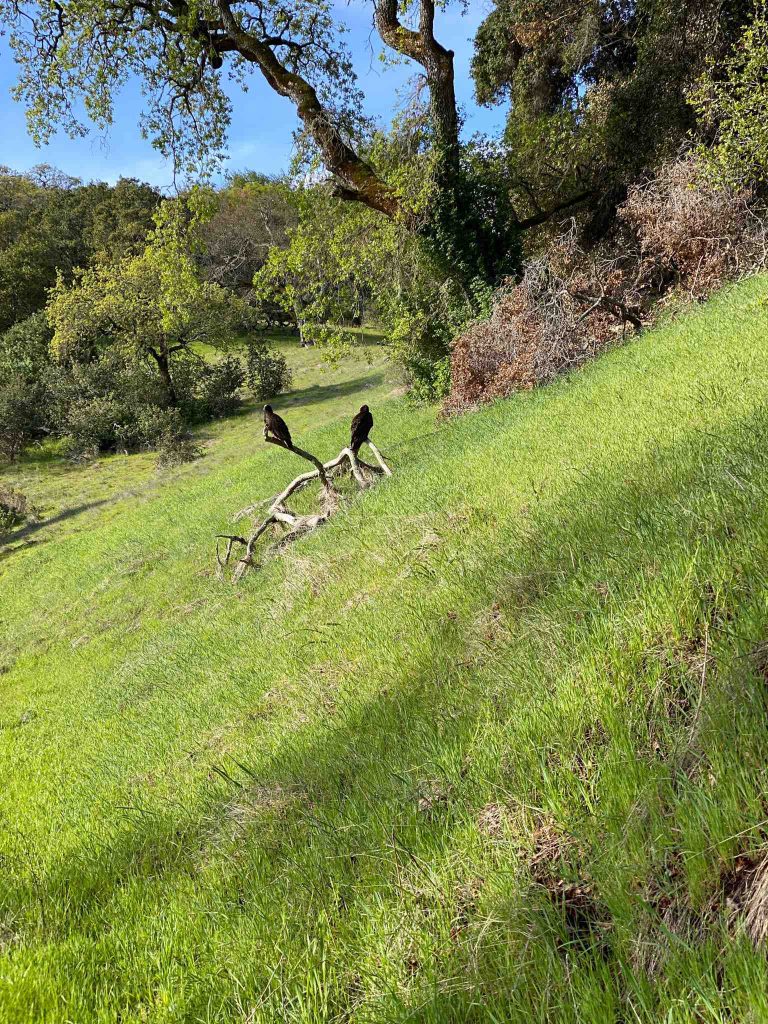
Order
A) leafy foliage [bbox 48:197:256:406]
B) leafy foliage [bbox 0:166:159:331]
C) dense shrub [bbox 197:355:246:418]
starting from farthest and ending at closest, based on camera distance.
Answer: leafy foliage [bbox 0:166:159:331]
dense shrub [bbox 197:355:246:418]
leafy foliage [bbox 48:197:256:406]

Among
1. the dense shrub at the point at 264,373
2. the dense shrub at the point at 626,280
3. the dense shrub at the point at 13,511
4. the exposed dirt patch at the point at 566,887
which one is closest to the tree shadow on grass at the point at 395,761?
A: the exposed dirt patch at the point at 566,887

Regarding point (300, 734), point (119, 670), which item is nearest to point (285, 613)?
point (300, 734)

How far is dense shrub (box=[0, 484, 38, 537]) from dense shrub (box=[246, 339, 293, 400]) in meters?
17.3

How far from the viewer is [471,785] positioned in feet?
7.57

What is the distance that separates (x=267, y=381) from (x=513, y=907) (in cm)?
3918

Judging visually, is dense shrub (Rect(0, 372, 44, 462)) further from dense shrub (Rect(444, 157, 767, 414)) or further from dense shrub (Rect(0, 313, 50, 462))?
dense shrub (Rect(444, 157, 767, 414))

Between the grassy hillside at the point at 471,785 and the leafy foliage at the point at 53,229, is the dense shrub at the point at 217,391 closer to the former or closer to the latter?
the leafy foliage at the point at 53,229

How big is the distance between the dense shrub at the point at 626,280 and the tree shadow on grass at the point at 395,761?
8.84 m

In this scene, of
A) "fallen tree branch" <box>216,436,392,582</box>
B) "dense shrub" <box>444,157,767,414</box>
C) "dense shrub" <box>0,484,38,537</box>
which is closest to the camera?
"fallen tree branch" <box>216,436,392,582</box>

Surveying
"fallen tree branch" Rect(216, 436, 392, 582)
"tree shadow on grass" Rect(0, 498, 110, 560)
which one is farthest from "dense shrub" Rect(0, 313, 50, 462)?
"fallen tree branch" Rect(216, 436, 392, 582)

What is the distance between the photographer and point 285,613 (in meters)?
6.60

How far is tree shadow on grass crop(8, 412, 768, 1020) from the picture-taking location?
2291 mm

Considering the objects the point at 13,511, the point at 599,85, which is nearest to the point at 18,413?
the point at 13,511

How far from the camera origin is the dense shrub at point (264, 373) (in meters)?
38.7
